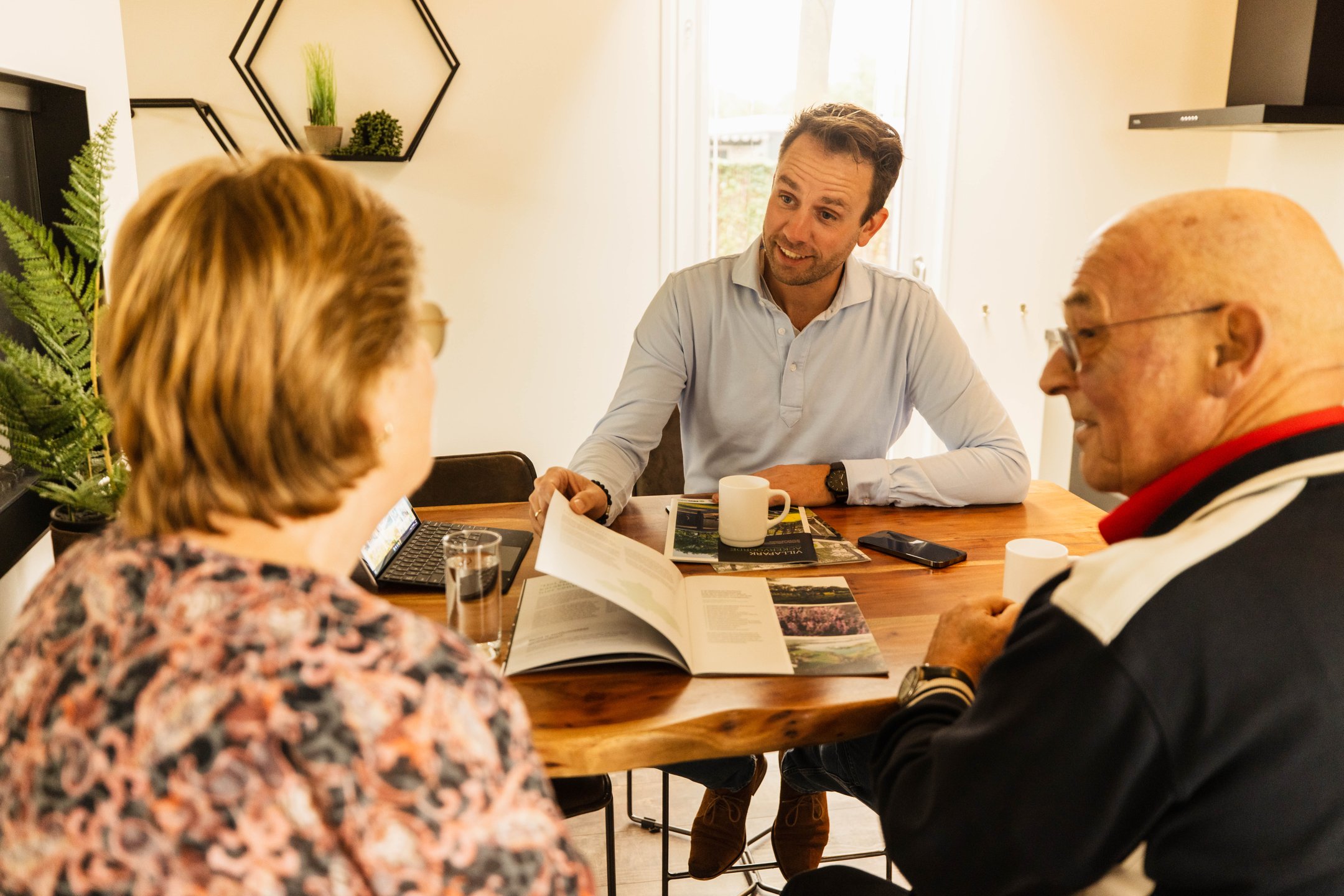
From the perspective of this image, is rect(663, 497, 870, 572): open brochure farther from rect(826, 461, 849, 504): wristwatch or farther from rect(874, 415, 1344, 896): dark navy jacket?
rect(874, 415, 1344, 896): dark navy jacket

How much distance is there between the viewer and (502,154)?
329cm

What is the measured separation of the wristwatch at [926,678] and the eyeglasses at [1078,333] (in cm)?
36

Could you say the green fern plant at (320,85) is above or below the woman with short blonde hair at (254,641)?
above

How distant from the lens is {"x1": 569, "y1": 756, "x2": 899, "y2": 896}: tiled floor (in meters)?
2.18

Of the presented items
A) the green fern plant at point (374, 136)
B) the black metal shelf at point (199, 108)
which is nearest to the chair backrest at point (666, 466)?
the green fern plant at point (374, 136)

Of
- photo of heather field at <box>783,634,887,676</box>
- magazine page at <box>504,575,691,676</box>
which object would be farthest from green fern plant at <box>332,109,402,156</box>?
photo of heather field at <box>783,634,887,676</box>

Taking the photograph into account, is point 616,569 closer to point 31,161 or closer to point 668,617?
point 668,617

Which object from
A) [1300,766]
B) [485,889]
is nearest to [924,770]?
[1300,766]

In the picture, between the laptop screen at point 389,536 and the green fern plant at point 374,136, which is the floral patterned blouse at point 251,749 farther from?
the green fern plant at point 374,136

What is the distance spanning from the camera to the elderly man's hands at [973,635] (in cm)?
112

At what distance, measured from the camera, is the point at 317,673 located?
610mm

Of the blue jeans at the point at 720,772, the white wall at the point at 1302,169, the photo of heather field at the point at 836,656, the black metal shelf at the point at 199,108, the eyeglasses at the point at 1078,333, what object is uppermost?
the black metal shelf at the point at 199,108

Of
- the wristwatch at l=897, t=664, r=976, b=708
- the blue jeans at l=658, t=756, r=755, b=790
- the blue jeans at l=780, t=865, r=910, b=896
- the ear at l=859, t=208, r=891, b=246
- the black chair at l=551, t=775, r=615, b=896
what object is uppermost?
the ear at l=859, t=208, r=891, b=246

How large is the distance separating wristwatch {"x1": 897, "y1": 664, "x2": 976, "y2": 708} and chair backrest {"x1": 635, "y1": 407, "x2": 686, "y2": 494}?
1.37 meters
